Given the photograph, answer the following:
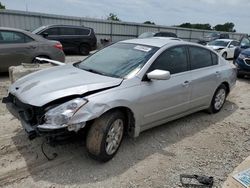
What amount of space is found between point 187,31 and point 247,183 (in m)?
30.0

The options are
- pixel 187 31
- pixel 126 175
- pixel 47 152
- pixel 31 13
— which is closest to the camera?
pixel 126 175

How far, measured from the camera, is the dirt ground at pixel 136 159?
11.0 feet

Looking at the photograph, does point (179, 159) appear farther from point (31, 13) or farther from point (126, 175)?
point (31, 13)

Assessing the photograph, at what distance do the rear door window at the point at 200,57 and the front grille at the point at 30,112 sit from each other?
114 inches

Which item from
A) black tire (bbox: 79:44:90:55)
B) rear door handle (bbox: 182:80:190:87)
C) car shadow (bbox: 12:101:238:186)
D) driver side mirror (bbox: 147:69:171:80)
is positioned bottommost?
black tire (bbox: 79:44:90:55)

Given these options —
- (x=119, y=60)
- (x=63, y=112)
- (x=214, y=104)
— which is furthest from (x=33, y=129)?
(x=214, y=104)

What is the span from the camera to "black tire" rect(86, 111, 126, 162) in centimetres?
347

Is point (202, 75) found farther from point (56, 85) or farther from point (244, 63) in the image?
point (244, 63)

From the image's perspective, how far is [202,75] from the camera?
5.23m

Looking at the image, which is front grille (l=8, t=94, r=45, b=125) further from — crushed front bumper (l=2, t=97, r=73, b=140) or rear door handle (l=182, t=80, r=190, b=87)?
rear door handle (l=182, t=80, r=190, b=87)

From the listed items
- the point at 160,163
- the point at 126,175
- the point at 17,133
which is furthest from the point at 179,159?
the point at 17,133

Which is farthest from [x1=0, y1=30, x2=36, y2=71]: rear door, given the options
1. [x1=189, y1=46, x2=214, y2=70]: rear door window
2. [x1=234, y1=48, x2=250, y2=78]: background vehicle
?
[x1=234, y1=48, x2=250, y2=78]: background vehicle

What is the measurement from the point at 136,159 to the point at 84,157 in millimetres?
712

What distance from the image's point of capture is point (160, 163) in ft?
12.7
